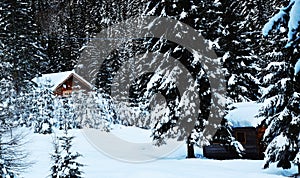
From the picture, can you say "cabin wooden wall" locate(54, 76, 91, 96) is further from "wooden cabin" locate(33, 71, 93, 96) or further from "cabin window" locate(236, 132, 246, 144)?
"cabin window" locate(236, 132, 246, 144)

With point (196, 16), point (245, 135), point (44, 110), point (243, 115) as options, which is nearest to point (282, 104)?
point (243, 115)

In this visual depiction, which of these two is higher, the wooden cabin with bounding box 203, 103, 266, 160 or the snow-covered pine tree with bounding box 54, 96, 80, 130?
the snow-covered pine tree with bounding box 54, 96, 80, 130

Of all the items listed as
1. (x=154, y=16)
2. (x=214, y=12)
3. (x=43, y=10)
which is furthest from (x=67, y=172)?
(x=43, y=10)

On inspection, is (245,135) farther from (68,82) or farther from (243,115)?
(68,82)

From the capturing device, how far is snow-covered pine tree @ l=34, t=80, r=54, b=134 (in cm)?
2884

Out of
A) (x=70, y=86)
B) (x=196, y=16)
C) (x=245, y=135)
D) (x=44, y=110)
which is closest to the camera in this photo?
(x=196, y=16)

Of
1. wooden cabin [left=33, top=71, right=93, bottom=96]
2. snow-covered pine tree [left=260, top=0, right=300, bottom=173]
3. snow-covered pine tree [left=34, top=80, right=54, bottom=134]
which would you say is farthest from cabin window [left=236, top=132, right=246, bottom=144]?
wooden cabin [left=33, top=71, right=93, bottom=96]

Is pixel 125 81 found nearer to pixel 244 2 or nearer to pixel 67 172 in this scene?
pixel 244 2

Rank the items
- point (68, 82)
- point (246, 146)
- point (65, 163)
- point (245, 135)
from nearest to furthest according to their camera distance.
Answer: point (65, 163)
point (246, 146)
point (245, 135)
point (68, 82)

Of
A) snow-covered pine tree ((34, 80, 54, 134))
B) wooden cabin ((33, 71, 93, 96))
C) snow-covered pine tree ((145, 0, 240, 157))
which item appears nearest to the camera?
snow-covered pine tree ((145, 0, 240, 157))

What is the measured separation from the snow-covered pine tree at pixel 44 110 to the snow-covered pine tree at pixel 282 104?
1856cm

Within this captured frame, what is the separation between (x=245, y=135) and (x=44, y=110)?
16.0m

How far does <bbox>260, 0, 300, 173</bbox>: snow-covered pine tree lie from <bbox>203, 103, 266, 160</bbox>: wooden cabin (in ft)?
17.9

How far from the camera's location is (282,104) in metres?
14.5
